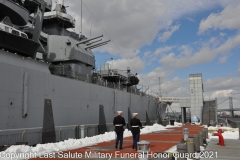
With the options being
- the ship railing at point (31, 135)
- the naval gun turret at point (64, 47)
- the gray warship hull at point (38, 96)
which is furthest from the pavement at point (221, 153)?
the naval gun turret at point (64, 47)

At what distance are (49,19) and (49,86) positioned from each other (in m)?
10.3

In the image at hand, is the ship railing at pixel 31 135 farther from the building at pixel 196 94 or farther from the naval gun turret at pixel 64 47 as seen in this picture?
the building at pixel 196 94

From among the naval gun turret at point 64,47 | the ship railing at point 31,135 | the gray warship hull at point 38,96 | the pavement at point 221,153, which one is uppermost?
the naval gun turret at point 64,47

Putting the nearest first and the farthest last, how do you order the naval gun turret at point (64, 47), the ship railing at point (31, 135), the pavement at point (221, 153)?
the pavement at point (221, 153) → the ship railing at point (31, 135) → the naval gun turret at point (64, 47)

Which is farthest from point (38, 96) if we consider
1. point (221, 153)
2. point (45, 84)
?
point (221, 153)

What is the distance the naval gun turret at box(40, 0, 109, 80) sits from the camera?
19.9 metres

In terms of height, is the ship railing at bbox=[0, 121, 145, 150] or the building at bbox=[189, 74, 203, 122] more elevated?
the building at bbox=[189, 74, 203, 122]

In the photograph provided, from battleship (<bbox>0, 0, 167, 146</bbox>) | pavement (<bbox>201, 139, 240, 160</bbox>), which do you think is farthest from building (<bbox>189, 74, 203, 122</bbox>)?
pavement (<bbox>201, 139, 240, 160</bbox>)

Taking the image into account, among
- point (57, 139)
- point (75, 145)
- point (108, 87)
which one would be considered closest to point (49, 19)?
point (108, 87)

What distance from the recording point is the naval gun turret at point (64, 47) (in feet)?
65.4

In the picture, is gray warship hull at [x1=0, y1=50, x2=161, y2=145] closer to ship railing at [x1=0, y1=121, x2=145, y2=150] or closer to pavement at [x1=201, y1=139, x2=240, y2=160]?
ship railing at [x1=0, y1=121, x2=145, y2=150]

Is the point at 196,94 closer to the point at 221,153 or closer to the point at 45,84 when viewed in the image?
the point at 45,84

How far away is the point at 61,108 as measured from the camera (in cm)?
1495

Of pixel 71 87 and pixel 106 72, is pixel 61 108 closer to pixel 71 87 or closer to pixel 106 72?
pixel 71 87
